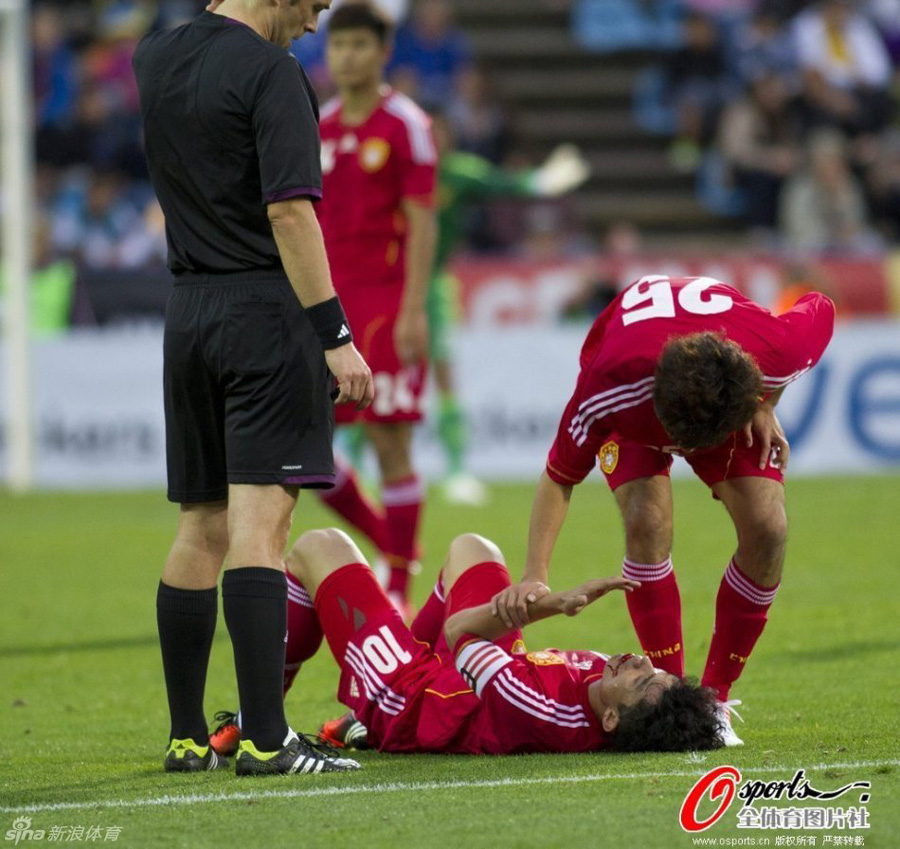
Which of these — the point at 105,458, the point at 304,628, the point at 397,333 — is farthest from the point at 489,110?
the point at 304,628

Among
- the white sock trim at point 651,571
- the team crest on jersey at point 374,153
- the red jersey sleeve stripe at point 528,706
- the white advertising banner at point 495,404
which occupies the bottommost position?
the white advertising banner at point 495,404

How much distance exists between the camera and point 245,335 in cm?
455

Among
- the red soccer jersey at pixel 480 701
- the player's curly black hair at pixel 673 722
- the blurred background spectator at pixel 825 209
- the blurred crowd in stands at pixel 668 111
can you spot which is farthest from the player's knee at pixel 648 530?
the blurred background spectator at pixel 825 209

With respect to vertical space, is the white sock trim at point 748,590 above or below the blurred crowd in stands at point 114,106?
below

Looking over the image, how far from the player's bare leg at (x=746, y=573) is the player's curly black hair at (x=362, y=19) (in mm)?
3209

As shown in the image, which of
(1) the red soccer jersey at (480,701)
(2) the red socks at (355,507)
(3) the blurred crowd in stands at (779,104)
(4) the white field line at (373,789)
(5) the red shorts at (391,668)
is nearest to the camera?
(4) the white field line at (373,789)

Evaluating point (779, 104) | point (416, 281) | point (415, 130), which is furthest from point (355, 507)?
point (779, 104)

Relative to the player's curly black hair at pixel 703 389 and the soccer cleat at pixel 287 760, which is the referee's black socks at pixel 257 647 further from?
the player's curly black hair at pixel 703 389

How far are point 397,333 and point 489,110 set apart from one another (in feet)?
38.6

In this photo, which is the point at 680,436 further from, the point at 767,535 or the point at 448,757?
the point at 448,757

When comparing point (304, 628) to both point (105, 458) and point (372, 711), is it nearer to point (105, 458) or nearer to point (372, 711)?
point (372, 711)

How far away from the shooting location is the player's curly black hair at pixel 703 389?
175 inches

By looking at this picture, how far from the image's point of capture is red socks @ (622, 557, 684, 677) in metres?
5.13

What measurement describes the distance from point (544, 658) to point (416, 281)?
312cm
